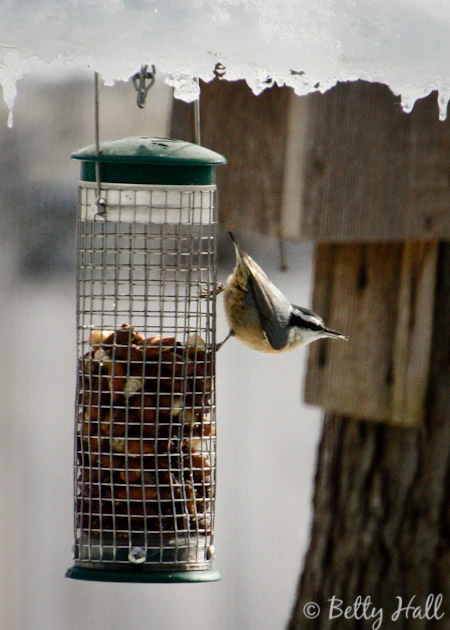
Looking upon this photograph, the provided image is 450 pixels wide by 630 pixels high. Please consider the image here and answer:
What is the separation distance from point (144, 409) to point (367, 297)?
44.0 inches

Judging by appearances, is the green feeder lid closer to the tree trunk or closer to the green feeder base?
the green feeder base

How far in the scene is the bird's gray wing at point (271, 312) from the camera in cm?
331

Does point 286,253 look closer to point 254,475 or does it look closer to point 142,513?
point 254,475

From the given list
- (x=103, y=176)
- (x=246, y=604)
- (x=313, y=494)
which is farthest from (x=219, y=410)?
(x=103, y=176)

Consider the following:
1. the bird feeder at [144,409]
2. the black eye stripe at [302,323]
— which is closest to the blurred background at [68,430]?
the black eye stripe at [302,323]

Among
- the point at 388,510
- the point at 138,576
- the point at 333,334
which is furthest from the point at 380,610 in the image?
the point at 138,576

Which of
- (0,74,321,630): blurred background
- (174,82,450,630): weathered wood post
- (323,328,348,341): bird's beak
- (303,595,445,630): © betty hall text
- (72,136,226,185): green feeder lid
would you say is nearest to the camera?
(72,136,226,185): green feeder lid

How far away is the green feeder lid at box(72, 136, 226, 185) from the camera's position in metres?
2.35

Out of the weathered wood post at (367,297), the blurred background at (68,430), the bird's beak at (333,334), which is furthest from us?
the blurred background at (68,430)

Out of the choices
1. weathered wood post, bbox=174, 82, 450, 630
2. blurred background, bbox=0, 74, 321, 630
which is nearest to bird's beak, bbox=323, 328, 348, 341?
weathered wood post, bbox=174, 82, 450, 630

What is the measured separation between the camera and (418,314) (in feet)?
10.8

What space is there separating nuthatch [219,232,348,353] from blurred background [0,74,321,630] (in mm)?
1171

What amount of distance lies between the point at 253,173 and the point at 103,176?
1.00 m

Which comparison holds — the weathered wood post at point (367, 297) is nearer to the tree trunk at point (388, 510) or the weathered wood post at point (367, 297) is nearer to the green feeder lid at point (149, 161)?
the tree trunk at point (388, 510)
